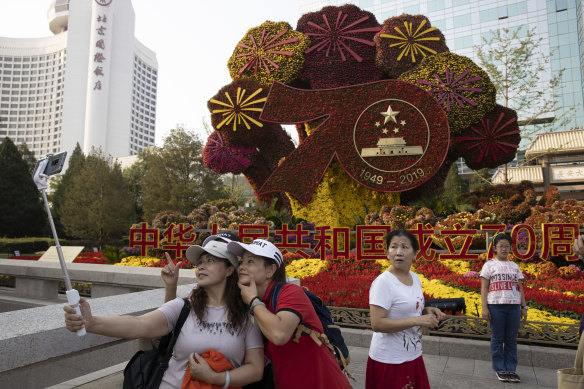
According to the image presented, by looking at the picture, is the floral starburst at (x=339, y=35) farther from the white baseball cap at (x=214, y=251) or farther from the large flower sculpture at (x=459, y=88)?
the white baseball cap at (x=214, y=251)

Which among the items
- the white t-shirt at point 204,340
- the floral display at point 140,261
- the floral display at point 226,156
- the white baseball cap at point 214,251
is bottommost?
the floral display at point 140,261

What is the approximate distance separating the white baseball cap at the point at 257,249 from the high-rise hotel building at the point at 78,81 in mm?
61203

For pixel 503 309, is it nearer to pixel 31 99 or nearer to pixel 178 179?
pixel 178 179

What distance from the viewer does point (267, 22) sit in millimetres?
13641

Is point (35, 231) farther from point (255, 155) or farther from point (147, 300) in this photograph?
point (147, 300)

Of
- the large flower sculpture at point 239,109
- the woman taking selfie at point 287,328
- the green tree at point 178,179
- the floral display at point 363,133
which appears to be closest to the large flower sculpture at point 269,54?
the large flower sculpture at point 239,109

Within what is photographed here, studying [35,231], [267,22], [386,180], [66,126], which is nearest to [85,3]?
[66,126]

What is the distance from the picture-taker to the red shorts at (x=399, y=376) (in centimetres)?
223

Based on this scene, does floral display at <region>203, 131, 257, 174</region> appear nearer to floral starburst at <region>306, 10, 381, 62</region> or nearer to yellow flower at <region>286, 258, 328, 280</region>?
floral starburst at <region>306, 10, 381, 62</region>

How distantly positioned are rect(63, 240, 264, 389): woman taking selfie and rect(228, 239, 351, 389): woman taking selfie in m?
0.10

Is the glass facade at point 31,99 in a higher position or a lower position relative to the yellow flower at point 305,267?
higher

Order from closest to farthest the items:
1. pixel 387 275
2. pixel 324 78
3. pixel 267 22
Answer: pixel 387 275 → pixel 324 78 → pixel 267 22

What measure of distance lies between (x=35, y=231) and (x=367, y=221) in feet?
83.1

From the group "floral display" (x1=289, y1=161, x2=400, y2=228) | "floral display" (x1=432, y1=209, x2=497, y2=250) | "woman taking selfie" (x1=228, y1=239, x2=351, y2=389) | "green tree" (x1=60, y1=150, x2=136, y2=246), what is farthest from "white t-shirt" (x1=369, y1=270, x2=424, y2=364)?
"green tree" (x1=60, y1=150, x2=136, y2=246)
